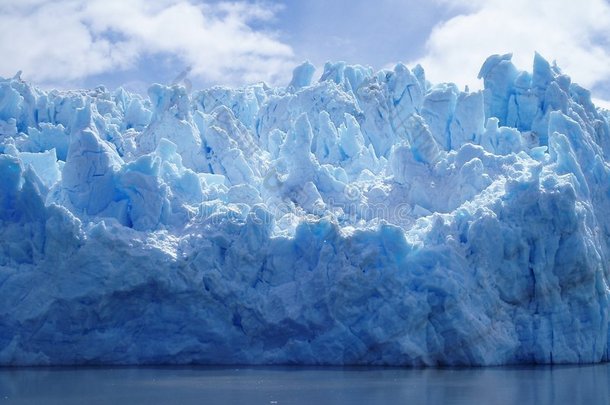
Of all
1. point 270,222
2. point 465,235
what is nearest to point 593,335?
point 465,235

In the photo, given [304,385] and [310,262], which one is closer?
[304,385]

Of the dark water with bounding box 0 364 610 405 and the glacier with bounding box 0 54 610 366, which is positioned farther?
the glacier with bounding box 0 54 610 366

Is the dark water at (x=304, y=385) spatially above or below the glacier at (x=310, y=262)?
below

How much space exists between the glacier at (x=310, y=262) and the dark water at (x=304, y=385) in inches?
27.8

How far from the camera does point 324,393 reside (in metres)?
12.2

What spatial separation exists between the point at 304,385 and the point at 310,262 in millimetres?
4276

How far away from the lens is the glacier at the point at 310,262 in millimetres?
16125

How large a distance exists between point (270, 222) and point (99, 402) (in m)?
6.75

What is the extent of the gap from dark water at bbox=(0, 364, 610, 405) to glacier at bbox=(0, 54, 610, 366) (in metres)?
0.71

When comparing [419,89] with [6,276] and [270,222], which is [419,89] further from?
[6,276]

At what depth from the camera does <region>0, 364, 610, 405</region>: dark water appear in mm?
11539

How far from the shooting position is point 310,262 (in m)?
17.1

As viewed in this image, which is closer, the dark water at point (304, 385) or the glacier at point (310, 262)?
the dark water at point (304, 385)

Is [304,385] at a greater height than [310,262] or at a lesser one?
lesser
